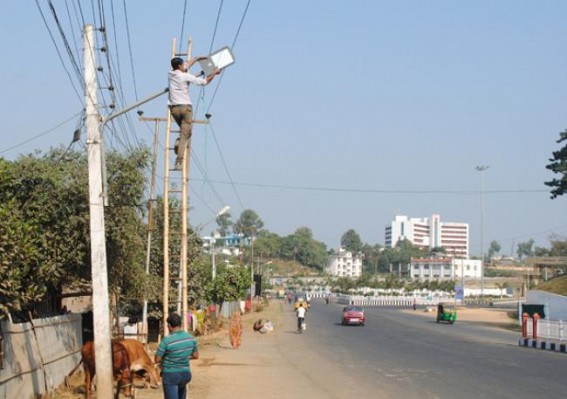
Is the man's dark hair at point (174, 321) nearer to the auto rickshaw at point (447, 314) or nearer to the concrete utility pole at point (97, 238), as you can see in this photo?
the concrete utility pole at point (97, 238)

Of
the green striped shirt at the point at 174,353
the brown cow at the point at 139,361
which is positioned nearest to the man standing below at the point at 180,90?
the green striped shirt at the point at 174,353

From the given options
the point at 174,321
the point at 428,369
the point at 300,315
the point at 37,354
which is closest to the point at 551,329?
the point at 428,369

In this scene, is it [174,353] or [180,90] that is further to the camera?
[180,90]

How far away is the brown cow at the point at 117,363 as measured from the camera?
51.9 ft

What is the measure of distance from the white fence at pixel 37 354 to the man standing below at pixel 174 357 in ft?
10.0

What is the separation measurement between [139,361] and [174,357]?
696cm

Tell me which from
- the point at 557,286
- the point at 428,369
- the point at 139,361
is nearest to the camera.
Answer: the point at 139,361

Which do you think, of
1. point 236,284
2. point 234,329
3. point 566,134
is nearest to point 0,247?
point 234,329

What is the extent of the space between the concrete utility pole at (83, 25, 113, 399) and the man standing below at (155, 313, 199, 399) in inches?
132

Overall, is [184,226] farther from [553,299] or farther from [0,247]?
[553,299]

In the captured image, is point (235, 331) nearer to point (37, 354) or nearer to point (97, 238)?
point (37, 354)

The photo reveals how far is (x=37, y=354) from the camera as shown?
15.3 metres

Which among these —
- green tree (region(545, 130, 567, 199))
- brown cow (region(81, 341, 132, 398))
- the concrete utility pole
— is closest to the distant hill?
green tree (region(545, 130, 567, 199))

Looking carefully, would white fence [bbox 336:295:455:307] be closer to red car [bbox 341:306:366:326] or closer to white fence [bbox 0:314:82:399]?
red car [bbox 341:306:366:326]
